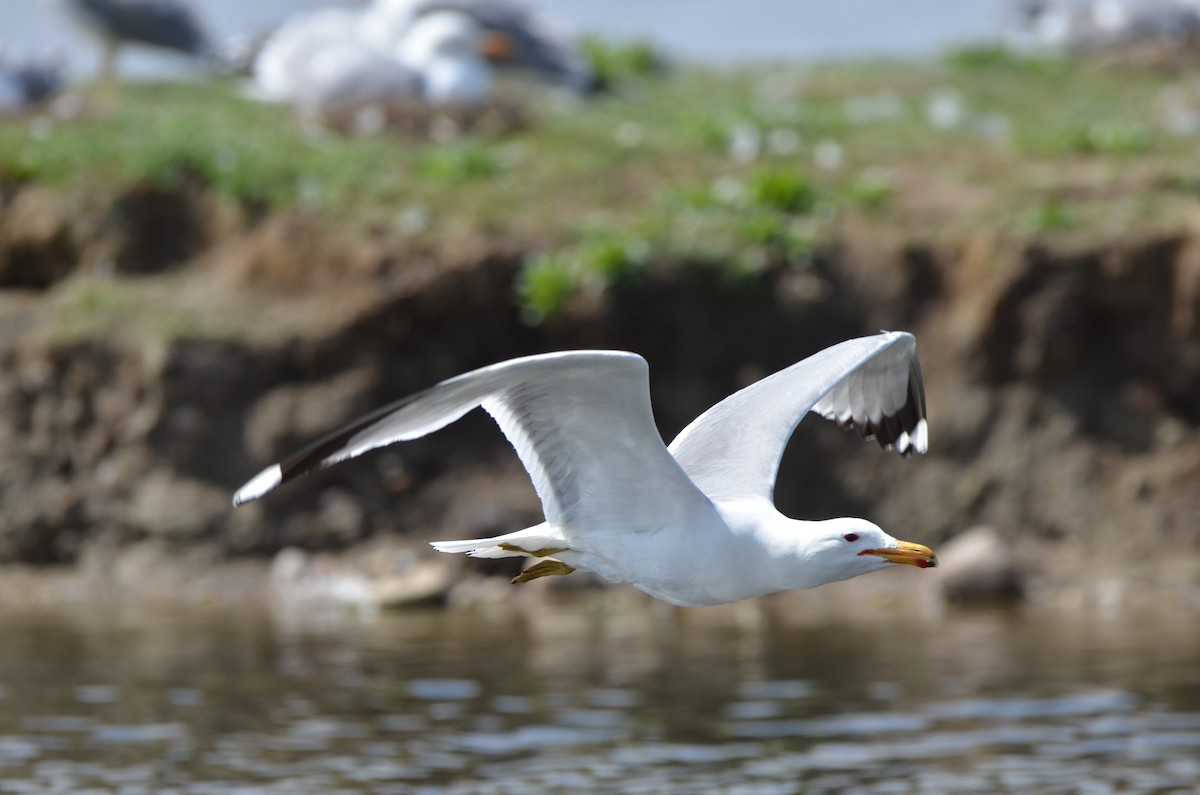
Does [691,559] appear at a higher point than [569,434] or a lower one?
lower

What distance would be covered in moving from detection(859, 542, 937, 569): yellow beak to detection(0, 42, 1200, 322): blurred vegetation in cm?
591

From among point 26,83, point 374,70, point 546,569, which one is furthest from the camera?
point 26,83

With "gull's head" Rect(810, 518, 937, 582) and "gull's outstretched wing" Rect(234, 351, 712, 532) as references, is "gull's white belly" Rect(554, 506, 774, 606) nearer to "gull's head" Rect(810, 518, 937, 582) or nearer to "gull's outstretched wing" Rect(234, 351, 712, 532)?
"gull's outstretched wing" Rect(234, 351, 712, 532)

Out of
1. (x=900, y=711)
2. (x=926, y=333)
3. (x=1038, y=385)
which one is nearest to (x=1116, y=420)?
(x=1038, y=385)

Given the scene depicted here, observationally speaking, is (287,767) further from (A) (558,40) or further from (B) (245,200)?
(A) (558,40)

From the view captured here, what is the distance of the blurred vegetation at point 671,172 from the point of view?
12125 mm

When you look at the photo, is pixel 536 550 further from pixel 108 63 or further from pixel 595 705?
pixel 108 63

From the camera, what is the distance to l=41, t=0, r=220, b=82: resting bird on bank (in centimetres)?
1538

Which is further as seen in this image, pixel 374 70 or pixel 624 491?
pixel 374 70

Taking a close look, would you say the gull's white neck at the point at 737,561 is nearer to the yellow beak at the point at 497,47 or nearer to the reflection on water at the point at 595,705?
the reflection on water at the point at 595,705

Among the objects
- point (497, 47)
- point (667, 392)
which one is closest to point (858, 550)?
point (667, 392)

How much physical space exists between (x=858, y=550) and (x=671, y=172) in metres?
7.78

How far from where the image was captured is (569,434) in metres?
5.97

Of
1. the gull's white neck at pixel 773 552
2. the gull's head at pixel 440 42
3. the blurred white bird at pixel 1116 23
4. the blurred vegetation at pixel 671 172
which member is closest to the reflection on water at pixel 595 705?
the gull's white neck at pixel 773 552
